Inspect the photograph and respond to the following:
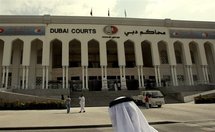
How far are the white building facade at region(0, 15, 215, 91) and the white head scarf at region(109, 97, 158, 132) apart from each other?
31.9m

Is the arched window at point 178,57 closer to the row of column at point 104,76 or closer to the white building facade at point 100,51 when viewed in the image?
the white building facade at point 100,51

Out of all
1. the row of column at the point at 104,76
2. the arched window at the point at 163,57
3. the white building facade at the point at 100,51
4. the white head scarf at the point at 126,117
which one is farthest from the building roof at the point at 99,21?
the white head scarf at the point at 126,117

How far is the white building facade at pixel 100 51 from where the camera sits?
3441cm

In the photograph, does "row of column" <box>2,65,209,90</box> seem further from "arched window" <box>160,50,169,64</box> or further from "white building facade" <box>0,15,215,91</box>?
"arched window" <box>160,50,169,64</box>

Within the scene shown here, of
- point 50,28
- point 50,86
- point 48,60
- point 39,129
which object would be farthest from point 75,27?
point 39,129

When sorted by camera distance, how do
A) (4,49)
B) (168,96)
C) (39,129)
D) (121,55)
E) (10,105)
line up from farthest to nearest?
(121,55)
(4,49)
(168,96)
(10,105)
(39,129)

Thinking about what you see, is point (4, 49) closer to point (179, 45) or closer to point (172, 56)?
point (172, 56)

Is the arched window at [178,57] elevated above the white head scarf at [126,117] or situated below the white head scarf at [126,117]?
above

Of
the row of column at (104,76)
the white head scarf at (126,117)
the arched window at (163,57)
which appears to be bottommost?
the white head scarf at (126,117)

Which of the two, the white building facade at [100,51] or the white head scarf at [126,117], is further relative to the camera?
the white building facade at [100,51]

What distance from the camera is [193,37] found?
38.5m

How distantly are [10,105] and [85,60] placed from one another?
50.4 ft

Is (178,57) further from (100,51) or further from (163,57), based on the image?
(100,51)

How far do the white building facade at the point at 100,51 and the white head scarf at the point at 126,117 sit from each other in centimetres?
3188
